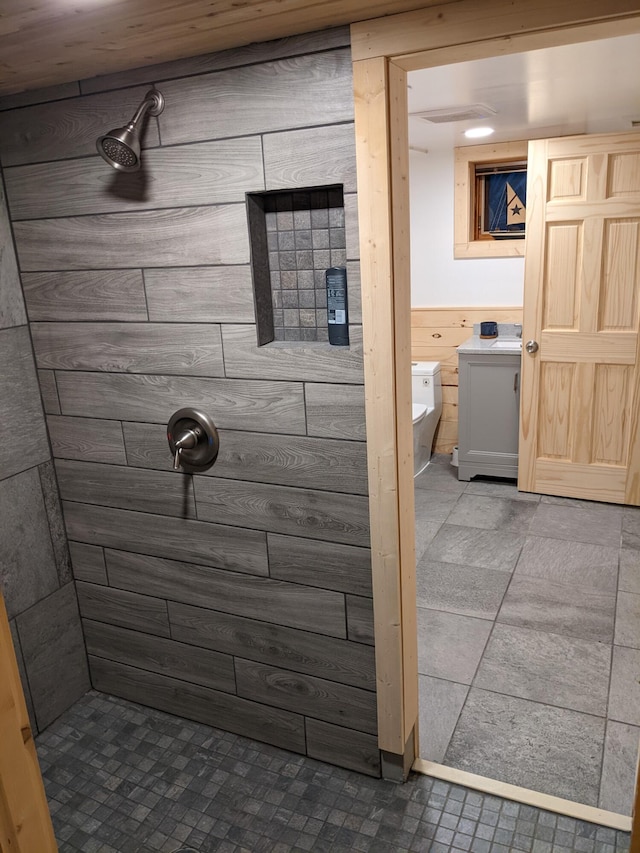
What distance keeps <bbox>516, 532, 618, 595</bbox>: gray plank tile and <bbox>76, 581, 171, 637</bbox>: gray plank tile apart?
1.82 meters

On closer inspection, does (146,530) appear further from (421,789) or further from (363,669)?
(421,789)

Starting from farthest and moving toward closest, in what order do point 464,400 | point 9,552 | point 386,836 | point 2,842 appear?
point 464,400, point 9,552, point 386,836, point 2,842

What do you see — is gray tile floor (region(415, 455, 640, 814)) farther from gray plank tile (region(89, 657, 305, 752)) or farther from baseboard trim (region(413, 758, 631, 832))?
gray plank tile (region(89, 657, 305, 752))

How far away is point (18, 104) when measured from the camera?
2.09 metres

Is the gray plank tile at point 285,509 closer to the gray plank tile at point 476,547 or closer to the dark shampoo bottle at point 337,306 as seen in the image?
the dark shampoo bottle at point 337,306

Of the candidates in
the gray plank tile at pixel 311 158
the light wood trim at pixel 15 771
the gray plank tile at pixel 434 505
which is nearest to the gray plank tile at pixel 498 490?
the gray plank tile at pixel 434 505

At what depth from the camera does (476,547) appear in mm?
3619

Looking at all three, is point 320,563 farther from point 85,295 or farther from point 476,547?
point 476,547

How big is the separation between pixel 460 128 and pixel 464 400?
164 cm

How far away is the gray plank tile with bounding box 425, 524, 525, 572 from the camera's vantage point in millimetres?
3467

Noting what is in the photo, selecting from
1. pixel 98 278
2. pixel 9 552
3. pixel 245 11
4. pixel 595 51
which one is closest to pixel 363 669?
pixel 9 552

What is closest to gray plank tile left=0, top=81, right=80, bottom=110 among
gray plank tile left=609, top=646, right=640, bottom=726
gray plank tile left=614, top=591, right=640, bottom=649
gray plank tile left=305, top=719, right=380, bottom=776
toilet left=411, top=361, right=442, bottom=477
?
gray plank tile left=305, top=719, right=380, bottom=776

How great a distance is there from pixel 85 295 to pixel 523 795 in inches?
82.6

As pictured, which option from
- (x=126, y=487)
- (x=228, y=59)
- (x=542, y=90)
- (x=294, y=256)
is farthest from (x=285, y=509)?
(x=542, y=90)
